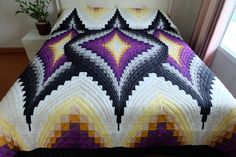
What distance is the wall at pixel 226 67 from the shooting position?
5.98ft

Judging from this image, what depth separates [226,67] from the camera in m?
1.91

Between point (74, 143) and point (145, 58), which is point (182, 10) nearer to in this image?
point (145, 58)

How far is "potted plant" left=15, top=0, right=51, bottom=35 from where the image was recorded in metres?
2.27

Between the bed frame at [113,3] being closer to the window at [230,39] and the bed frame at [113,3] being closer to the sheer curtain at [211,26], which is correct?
the sheer curtain at [211,26]

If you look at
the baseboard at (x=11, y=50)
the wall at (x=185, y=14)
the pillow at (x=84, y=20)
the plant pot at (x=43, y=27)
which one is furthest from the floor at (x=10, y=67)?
the wall at (x=185, y=14)

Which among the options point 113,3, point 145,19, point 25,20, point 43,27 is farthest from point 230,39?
point 25,20

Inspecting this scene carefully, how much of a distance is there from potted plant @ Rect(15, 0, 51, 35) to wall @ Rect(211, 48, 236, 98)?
6.35 ft

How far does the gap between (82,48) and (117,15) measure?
0.76 metres

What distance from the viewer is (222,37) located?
1.90 m

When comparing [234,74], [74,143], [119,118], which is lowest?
[234,74]

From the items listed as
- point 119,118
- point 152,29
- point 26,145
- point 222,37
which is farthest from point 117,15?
point 26,145

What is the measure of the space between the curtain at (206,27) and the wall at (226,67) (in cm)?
8

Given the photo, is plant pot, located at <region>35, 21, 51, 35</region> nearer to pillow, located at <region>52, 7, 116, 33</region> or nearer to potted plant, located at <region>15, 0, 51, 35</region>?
potted plant, located at <region>15, 0, 51, 35</region>

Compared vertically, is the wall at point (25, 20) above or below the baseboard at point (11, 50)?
above
